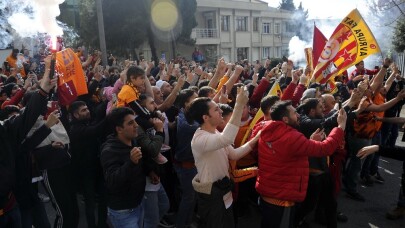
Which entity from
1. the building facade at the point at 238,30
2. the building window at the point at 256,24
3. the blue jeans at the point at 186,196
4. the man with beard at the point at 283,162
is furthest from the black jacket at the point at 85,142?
the building window at the point at 256,24

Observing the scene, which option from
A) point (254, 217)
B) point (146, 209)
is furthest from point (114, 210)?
point (254, 217)

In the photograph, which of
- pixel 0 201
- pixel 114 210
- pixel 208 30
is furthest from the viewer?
pixel 208 30

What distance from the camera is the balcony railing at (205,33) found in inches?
1302

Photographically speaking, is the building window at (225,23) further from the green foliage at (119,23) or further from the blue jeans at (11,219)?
the blue jeans at (11,219)

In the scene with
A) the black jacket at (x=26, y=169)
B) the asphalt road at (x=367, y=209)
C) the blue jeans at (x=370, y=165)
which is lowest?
the asphalt road at (x=367, y=209)

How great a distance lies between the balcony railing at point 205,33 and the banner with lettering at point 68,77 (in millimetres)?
28372

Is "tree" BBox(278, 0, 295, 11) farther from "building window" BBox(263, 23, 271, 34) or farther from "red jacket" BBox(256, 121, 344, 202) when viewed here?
"red jacket" BBox(256, 121, 344, 202)

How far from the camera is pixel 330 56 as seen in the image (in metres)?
6.32

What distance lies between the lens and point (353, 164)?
581 centimetres

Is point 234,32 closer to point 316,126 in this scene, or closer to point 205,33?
point 205,33

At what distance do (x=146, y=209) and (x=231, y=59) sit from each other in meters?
33.5

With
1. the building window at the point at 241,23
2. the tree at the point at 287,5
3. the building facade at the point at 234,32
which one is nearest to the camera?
the building facade at the point at 234,32

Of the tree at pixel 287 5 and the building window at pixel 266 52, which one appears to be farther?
the tree at pixel 287 5

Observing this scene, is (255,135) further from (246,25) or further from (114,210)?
(246,25)
